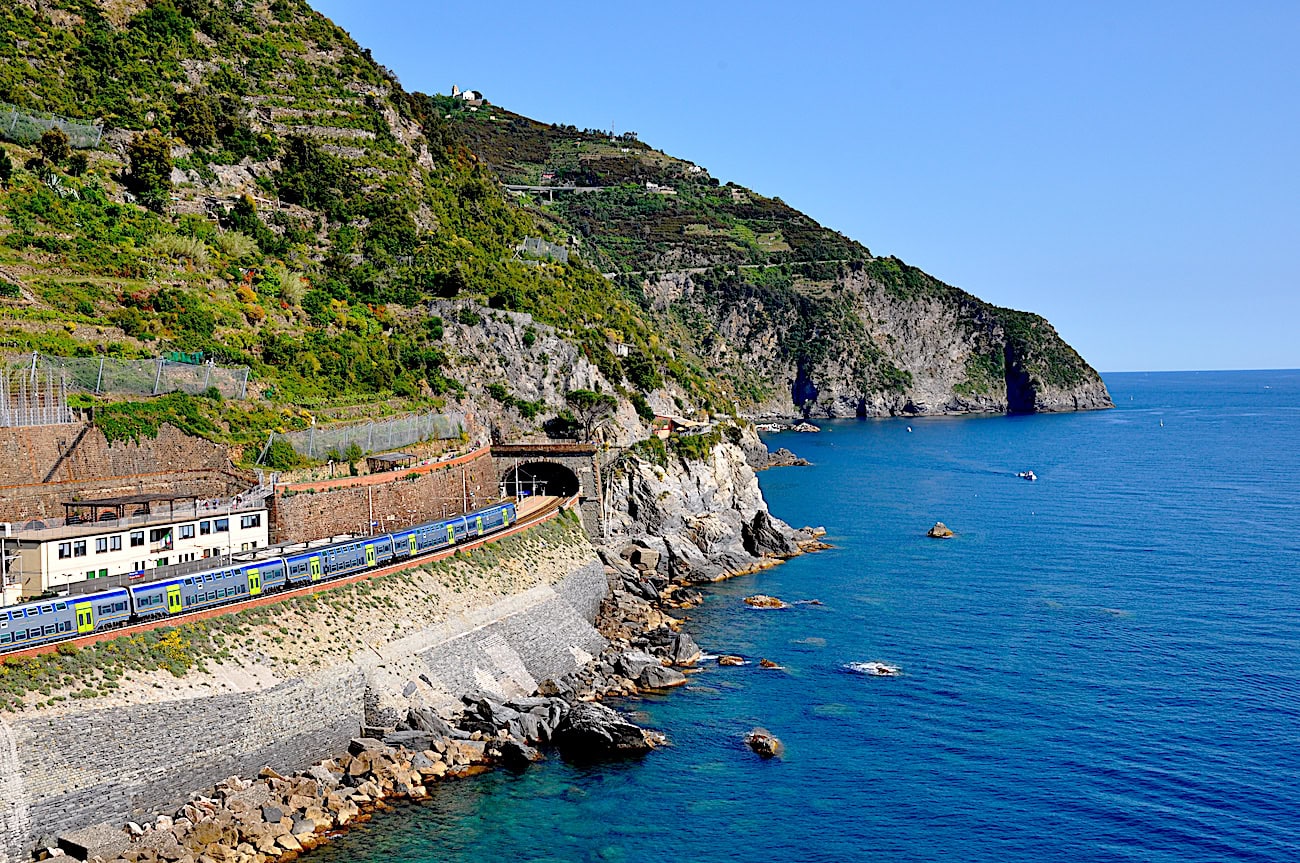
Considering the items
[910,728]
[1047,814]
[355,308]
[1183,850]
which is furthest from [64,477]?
[1183,850]

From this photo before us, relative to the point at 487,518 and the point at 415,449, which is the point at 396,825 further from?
the point at 415,449

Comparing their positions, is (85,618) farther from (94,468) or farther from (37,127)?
(37,127)

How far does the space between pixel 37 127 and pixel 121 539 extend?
5546 centimetres

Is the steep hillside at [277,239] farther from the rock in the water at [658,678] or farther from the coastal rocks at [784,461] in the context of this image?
the coastal rocks at [784,461]

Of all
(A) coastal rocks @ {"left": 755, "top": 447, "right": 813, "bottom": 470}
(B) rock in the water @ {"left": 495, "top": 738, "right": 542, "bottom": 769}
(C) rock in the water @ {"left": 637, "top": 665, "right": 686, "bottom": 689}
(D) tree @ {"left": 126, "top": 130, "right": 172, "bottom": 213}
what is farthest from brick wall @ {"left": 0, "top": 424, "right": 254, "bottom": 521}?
(A) coastal rocks @ {"left": 755, "top": 447, "right": 813, "bottom": 470}

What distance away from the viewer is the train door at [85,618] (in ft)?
133

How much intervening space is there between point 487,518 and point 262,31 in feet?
272

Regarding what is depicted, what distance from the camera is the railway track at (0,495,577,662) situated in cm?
3988

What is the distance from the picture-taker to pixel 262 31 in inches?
4850

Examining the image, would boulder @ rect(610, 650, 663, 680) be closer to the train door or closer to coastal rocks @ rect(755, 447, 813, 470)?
the train door

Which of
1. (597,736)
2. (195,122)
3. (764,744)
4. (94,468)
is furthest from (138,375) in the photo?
(195,122)

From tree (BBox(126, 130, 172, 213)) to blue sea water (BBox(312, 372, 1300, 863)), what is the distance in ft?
185

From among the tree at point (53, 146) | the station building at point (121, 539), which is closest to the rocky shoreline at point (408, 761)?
the station building at point (121, 539)

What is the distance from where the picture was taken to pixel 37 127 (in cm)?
8844
